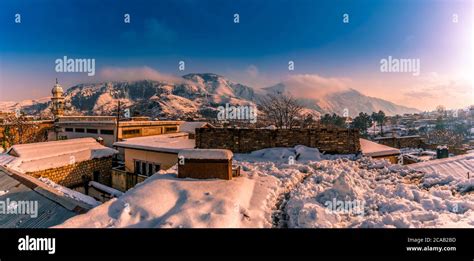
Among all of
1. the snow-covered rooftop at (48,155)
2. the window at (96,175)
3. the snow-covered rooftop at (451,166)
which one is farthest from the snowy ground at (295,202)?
the window at (96,175)

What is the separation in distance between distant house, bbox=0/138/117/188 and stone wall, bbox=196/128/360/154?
1115 centimetres

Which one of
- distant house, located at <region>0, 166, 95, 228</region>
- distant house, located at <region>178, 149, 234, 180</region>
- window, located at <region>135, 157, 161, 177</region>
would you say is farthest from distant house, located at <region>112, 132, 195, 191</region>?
distant house, located at <region>178, 149, 234, 180</region>

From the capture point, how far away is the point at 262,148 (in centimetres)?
1064

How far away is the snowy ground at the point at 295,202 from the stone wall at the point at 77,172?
43.5 ft

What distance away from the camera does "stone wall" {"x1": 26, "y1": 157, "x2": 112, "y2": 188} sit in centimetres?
1562

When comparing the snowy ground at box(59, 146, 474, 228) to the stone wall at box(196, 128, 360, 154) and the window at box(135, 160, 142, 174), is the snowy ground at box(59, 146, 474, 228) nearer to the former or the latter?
the stone wall at box(196, 128, 360, 154)

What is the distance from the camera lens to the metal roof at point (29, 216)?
A: 6.17 metres

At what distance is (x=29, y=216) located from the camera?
6781 mm

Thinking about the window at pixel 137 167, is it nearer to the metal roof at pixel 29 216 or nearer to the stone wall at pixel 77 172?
the stone wall at pixel 77 172

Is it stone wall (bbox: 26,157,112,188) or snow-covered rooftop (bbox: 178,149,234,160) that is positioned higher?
snow-covered rooftop (bbox: 178,149,234,160)

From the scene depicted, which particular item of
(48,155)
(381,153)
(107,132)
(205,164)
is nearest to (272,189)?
(205,164)
